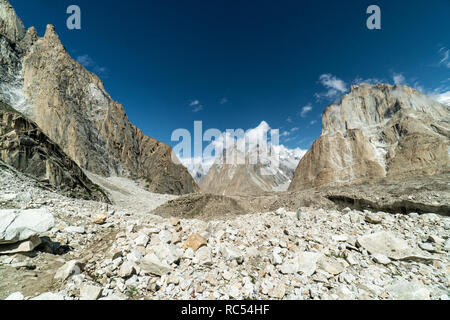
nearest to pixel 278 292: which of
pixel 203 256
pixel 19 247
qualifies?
pixel 203 256

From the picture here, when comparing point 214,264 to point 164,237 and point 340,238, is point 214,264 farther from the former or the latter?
point 340,238

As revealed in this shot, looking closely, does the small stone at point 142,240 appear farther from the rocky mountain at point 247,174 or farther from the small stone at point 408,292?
the rocky mountain at point 247,174

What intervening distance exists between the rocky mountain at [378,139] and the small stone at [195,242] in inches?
1600

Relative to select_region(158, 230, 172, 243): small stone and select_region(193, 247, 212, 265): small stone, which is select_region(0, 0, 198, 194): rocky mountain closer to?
select_region(158, 230, 172, 243): small stone

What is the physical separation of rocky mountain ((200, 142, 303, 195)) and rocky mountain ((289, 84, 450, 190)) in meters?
43.2

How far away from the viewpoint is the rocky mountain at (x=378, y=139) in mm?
30594

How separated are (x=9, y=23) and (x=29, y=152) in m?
Result: 46.4

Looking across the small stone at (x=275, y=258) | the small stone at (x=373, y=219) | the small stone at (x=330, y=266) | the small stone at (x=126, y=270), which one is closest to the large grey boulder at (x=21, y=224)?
the small stone at (x=126, y=270)

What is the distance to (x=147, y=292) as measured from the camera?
2.93 metres

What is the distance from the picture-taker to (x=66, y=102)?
3519 cm

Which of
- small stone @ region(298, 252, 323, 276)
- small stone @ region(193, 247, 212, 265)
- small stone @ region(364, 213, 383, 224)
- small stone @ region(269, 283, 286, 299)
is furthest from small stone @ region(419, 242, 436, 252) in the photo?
small stone @ region(193, 247, 212, 265)

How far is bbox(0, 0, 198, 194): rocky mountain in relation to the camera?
106 feet

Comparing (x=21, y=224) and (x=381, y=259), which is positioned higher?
(x=21, y=224)

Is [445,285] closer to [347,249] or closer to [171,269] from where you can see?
[347,249]
